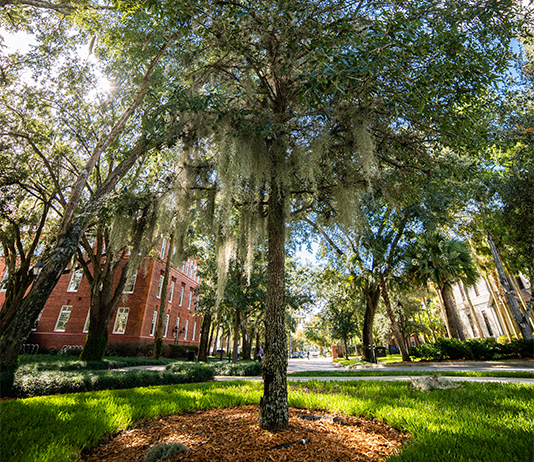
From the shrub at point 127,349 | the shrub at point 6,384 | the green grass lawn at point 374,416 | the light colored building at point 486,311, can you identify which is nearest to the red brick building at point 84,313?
the shrub at point 127,349

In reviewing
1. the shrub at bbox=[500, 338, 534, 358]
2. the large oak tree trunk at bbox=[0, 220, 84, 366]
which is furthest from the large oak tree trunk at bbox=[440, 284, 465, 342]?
the large oak tree trunk at bbox=[0, 220, 84, 366]

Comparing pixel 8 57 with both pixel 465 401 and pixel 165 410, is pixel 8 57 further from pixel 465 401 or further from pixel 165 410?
pixel 465 401

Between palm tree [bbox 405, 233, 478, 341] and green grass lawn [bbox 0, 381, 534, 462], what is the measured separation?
35.1 feet

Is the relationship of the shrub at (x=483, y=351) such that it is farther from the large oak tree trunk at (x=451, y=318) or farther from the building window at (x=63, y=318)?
the building window at (x=63, y=318)

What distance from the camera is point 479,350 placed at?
12.5m

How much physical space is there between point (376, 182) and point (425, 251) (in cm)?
1220

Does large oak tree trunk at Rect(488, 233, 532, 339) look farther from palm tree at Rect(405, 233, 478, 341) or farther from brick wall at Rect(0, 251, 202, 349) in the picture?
brick wall at Rect(0, 251, 202, 349)

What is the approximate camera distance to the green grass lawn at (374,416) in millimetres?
2119

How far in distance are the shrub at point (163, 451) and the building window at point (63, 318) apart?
73.0 ft

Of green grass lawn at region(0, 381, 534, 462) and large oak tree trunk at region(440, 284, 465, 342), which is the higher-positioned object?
large oak tree trunk at region(440, 284, 465, 342)

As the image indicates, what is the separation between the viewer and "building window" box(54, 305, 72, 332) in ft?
63.3

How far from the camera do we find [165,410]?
3.67 m

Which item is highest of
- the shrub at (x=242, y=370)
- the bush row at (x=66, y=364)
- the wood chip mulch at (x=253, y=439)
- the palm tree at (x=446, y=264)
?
the palm tree at (x=446, y=264)

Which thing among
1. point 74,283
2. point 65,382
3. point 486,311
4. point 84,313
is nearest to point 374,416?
point 65,382
